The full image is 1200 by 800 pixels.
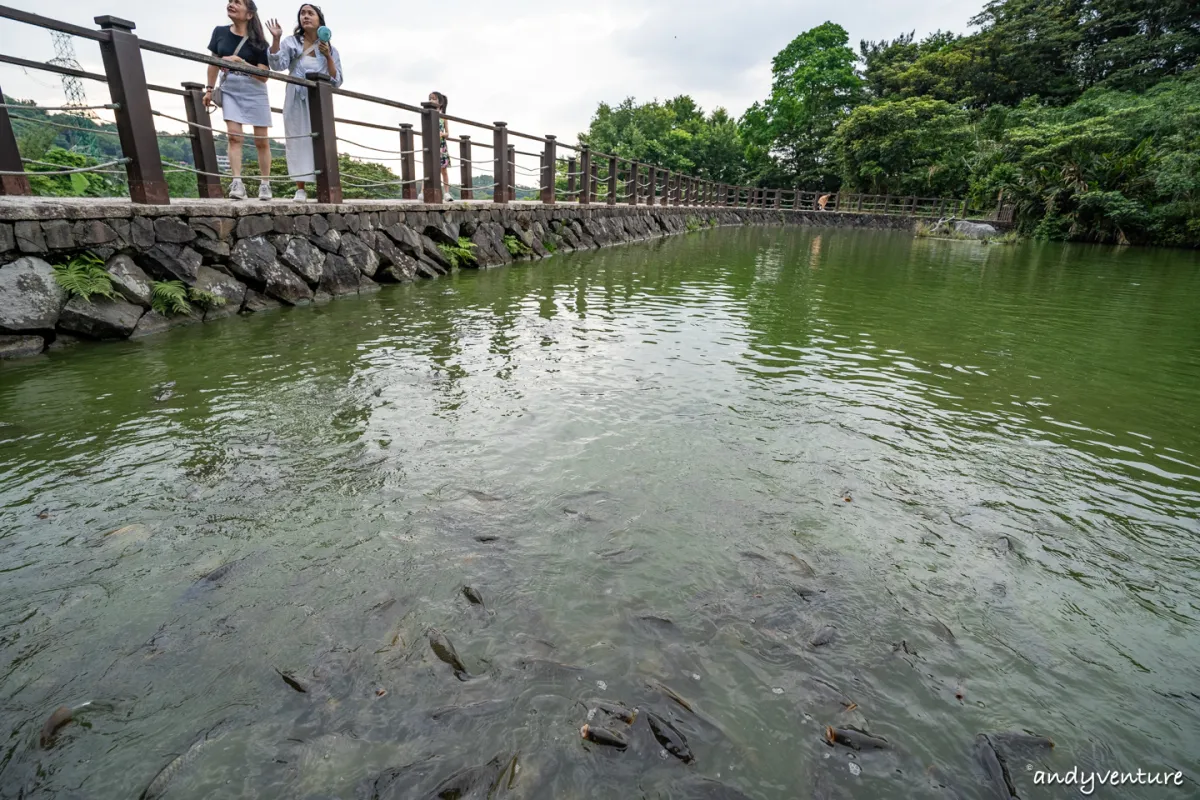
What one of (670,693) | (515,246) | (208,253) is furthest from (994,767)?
(515,246)

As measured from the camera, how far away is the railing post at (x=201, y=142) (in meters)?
6.65

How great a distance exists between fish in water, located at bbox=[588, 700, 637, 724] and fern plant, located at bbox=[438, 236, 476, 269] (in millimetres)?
8190

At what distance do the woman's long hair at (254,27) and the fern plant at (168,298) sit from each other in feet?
9.39

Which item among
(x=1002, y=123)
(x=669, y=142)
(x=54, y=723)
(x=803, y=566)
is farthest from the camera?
(x=669, y=142)

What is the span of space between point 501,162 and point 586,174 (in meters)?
3.96

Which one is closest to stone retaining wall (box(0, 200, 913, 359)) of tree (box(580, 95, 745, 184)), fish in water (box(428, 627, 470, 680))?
fish in water (box(428, 627, 470, 680))

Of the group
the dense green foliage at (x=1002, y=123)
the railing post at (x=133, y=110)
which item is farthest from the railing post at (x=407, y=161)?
the dense green foliage at (x=1002, y=123)

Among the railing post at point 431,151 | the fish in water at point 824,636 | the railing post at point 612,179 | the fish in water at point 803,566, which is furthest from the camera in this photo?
the railing post at point 612,179

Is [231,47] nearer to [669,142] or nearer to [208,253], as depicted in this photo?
[208,253]

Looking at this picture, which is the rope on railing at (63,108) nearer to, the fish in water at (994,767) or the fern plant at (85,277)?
the fern plant at (85,277)

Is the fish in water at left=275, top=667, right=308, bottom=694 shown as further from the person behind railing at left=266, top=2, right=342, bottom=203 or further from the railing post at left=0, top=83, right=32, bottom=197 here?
the person behind railing at left=266, top=2, right=342, bottom=203

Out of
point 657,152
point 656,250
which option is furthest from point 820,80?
point 656,250

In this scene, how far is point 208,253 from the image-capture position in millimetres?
5609

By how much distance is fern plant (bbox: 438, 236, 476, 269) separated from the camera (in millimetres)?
8938
